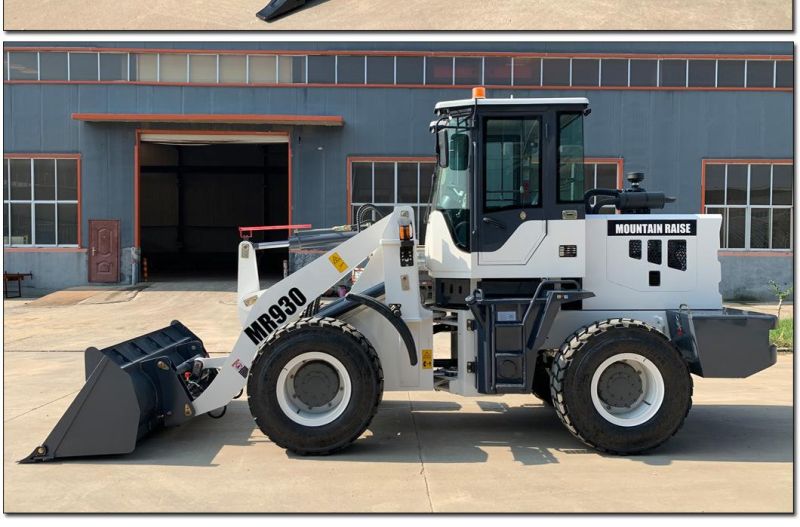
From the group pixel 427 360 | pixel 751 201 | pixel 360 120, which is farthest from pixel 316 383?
pixel 751 201

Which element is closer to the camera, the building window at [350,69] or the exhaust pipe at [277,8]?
the exhaust pipe at [277,8]

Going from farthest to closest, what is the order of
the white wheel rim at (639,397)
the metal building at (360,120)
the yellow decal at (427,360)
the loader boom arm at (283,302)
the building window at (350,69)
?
the building window at (350,69) → the metal building at (360,120) → the yellow decal at (427,360) → the loader boom arm at (283,302) → the white wheel rim at (639,397)

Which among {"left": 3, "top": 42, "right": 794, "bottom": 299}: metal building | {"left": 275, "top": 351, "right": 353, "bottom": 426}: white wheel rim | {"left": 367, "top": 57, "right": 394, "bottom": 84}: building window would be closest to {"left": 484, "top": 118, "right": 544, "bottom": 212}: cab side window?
{"left": 275, "top": 351, "right": 353, "bottom": 426}: white wheel rim

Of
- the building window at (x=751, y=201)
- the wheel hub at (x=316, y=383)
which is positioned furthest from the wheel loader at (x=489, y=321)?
the building window at (x=751, y=201)

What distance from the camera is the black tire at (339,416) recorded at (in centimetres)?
786

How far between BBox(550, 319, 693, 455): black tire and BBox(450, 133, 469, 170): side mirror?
6.58 ft

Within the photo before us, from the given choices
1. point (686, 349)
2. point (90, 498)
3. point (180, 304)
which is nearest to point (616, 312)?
point (686, 349)

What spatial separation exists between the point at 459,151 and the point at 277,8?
65.4 feet

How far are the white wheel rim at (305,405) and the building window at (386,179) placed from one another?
758 inches

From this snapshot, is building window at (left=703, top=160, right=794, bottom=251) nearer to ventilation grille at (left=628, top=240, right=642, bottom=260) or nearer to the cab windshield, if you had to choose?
ventilation grille at (left=628, top=240, right=642, bottom=260)

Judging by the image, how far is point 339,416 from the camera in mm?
7895

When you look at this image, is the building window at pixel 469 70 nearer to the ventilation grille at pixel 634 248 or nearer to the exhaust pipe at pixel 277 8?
the exhaust pipe at pixel 277 8

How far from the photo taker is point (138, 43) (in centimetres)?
2670

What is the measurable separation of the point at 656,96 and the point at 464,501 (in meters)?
22.4
